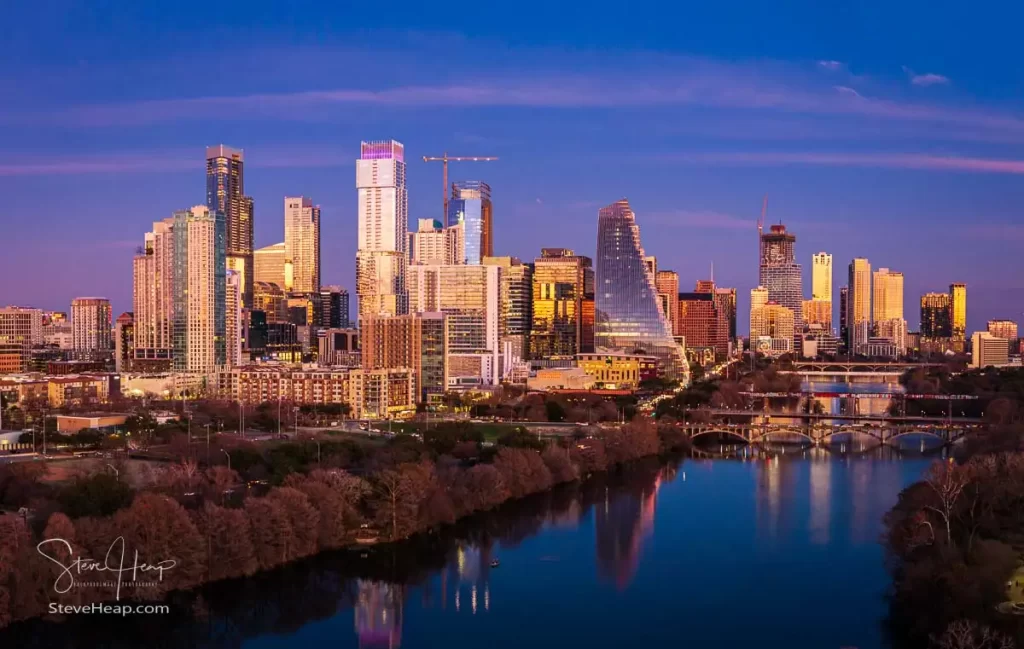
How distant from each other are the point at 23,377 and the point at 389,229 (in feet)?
98.4

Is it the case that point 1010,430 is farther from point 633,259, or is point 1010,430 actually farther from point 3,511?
point 633,259

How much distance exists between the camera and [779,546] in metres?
15.6

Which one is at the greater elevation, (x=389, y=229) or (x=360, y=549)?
(x=389, y=229)

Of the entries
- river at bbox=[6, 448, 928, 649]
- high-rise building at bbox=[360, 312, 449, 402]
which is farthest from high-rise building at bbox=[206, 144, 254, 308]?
river at bbox=[6, 448, 928, 649]

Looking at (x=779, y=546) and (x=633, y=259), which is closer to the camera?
(x=779, y=546)

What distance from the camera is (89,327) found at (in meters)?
58.7

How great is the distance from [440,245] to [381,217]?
3.60 m

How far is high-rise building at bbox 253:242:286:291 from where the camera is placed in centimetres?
7850

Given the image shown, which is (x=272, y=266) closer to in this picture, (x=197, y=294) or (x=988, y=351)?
(x=197, y=294)

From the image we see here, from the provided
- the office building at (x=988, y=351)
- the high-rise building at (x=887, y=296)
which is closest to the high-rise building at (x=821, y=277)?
the high-rise building at (x=887, y=296)

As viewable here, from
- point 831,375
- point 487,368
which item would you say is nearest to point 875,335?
point 831,375

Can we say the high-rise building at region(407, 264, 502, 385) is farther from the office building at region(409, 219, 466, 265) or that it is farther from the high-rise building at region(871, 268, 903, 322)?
the high-rise building at region(871, 268, 903, 322)

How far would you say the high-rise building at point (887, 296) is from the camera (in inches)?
3856
